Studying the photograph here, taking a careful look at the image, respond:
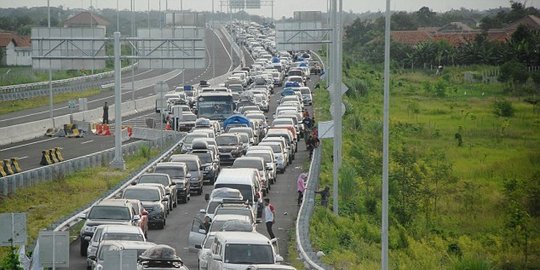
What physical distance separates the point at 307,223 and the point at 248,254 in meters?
8.43

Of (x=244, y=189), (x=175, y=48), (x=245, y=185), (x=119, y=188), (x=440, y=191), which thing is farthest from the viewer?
(x=175, y=48)

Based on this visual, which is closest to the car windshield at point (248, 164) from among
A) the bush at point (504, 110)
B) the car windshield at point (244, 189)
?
the car windshield at point (244, 189)

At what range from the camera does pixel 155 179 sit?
4066 centimetres

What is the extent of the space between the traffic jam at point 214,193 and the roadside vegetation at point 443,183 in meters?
1.96

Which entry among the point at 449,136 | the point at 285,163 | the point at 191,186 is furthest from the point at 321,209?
the point at 449,136

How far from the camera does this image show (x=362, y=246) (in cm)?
3300

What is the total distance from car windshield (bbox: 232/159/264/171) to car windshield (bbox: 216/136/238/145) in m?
9.04

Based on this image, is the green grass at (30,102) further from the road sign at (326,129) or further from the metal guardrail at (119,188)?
the road sign at (326,129)

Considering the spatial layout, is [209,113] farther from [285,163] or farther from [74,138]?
[285,163]

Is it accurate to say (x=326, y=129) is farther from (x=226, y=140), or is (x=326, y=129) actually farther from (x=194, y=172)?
(x=226, y=140)

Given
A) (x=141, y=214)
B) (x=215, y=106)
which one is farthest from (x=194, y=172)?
(x=215, y=106)

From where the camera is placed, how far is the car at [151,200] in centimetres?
3644

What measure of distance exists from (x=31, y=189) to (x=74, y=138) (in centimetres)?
2742

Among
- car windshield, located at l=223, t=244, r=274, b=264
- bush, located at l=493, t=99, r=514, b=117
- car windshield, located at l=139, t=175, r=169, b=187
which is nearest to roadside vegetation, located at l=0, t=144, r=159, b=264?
car windshield, located at l=139, t=175, r=169, b=187
